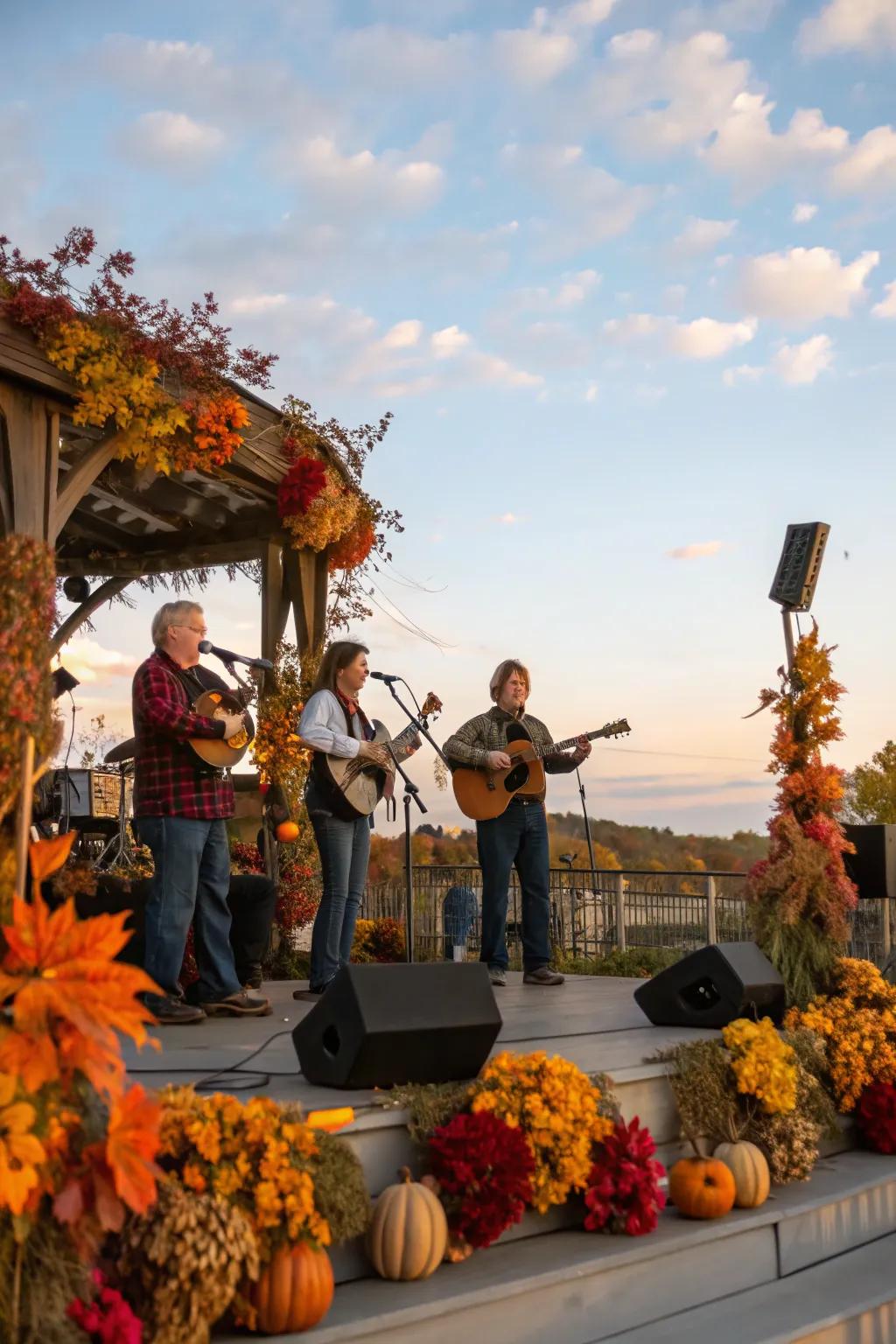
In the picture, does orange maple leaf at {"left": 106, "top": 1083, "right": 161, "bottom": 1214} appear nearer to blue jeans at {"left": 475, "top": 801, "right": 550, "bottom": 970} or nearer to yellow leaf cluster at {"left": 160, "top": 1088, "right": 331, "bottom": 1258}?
yellow leaf cluster at {"left": 160, "top": 1088, "right": 331, "bottom": 1258}

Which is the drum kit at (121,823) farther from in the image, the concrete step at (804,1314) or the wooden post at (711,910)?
the concrete step at (804,1314)

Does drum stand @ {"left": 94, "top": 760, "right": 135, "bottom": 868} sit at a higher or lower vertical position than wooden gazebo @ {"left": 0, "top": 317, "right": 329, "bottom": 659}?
lower

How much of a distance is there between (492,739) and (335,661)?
3.93 ft

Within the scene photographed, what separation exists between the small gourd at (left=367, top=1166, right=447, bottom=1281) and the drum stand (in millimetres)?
4761

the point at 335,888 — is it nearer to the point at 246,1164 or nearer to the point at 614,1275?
the point at 614,1275

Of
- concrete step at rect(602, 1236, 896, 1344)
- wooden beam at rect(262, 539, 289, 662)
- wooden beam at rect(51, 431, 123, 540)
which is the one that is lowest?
concrete step at rect(602, 1236, 896, 1344)

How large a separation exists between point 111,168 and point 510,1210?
17.3 feet

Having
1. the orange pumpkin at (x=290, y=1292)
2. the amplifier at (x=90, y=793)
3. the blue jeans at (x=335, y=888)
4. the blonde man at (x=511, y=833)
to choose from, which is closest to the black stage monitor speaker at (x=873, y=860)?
the blonde man at (x=511, y=833)

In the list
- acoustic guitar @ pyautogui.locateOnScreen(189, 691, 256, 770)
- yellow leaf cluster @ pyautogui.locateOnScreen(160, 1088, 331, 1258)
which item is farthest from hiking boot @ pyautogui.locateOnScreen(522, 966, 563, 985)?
yellow leaf cluster @ pyautogui.locateOnScreen(160, 1088, 331, 1258)

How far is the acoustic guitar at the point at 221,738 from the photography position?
452 centimetres

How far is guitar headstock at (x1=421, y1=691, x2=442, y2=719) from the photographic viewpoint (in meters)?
5.83

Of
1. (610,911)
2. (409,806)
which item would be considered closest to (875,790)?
(610,911)

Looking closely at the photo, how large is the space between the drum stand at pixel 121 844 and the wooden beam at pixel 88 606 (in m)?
1.71

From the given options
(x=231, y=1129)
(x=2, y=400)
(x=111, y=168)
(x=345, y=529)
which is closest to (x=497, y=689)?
(x=345, y=529)
